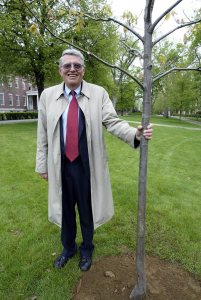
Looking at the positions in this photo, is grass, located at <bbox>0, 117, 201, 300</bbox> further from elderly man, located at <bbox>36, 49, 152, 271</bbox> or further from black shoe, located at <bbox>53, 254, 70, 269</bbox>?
elderly man, located at <bbox>36, 49, 152, 271</bbox>

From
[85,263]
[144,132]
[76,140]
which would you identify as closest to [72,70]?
[76,140]

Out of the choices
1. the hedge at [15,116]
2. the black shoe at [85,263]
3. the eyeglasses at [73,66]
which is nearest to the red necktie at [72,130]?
the eyeglasses at [73,66]

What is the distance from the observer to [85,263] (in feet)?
10.4

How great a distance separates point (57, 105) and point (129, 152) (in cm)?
749

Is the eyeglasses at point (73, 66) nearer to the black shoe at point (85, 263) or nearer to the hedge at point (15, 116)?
the black shoe at point (85, 263)

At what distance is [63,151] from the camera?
278cm

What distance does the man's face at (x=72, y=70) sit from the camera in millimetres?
2607

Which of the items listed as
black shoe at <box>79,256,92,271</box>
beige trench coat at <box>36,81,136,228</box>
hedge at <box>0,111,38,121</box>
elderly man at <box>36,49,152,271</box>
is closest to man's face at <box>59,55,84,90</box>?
elderly man at <box>36,49,152,271</box>

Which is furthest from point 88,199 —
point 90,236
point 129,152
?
point 129,152

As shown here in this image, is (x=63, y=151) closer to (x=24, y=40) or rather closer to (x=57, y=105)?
(x=57, y=105)

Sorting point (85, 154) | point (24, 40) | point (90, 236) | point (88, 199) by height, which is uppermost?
point (24, 40)

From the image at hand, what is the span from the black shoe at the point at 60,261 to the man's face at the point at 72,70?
205cm

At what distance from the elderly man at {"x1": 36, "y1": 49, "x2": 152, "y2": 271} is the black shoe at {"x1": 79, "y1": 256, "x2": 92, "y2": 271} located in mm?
27

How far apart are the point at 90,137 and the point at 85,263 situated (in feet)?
5.11
